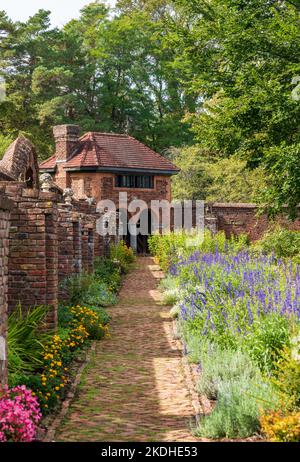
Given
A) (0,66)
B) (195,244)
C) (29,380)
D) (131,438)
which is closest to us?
(131,438)

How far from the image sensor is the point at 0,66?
166 ft

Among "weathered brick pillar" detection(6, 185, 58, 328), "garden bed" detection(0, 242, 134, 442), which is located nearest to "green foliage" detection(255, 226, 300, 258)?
"garden bed" detection(0, 242, 134, 442)

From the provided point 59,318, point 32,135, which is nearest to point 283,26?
point 59,318

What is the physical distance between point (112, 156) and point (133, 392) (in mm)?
34222

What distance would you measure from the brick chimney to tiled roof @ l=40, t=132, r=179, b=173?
403 millimetres

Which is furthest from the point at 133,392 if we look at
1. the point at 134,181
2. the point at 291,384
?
the point at 134,181

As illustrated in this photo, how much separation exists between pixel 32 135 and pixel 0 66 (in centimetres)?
915

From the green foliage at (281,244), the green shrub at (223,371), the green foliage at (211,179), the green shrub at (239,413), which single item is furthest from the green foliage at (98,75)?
the green shrub at (239,413)

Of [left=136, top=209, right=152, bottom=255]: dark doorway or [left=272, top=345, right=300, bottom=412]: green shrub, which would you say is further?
[left=136, top=209, right=152, bottom=255]: dark doorway

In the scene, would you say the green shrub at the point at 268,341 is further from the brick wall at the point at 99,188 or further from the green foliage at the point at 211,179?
the brick wall at the point at 99,188

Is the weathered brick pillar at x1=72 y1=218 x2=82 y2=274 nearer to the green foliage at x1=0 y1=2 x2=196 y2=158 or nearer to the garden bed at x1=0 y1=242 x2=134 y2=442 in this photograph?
the garden bed at x1=0 y1=242 x2=134 y2=442

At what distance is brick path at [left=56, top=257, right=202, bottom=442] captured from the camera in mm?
7348

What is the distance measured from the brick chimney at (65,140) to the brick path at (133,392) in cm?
2816

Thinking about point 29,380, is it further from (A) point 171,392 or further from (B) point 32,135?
(B) point 32,135
